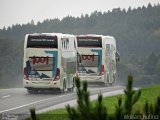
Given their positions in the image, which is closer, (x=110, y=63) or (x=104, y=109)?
(x=104, y=109)

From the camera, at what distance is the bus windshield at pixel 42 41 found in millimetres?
38062

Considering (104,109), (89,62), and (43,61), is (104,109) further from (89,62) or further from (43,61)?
(89,62)

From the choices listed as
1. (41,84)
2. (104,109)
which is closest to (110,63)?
(41,84)

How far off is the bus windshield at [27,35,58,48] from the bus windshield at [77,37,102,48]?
32.3ft

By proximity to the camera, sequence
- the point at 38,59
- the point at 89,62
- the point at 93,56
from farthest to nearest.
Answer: the point at 89,62 → the point at 93,56 → the point at 38,59

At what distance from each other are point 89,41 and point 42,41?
33.3 feet

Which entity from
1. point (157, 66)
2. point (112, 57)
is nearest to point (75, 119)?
point (112, 57)

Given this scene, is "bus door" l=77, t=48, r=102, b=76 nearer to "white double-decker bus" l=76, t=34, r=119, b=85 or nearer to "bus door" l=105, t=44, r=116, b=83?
"white double-decker bus" l=76, t=34, r=119, b=85

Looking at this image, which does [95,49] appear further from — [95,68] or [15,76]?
[15,76]

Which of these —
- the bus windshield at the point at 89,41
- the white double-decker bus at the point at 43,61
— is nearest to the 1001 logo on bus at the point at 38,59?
the white double-decker bus at the point at 43,61

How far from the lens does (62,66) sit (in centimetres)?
3884

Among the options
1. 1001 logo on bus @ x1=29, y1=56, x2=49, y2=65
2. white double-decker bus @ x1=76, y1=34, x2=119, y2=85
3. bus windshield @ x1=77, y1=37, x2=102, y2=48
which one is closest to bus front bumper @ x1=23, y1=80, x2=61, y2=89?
1001 logo on bus @ x1=29, y1=56, x2=49, y2=65

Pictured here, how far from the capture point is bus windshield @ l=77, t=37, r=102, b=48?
47.9 m

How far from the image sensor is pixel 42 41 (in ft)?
125
